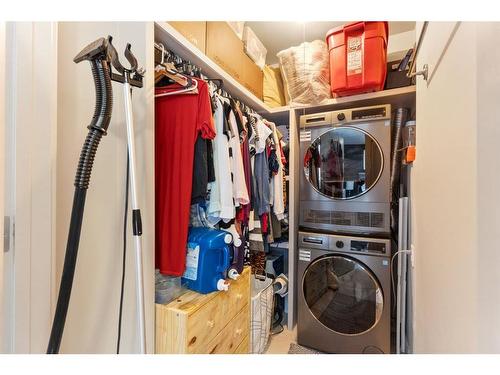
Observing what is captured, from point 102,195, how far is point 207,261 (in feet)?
1.74

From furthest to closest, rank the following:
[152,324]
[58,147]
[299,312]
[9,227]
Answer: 1. [299,312]
2. [152,324]
3. [58,147]
4. [9,227]

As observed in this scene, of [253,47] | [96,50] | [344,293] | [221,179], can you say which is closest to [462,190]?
[221,179]

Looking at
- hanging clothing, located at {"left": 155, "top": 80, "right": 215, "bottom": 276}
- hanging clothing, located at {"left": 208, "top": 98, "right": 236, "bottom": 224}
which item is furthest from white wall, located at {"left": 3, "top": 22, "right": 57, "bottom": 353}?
hanging clothing, located at {"left": 208, "top": 98, "right": 236, "bottom": 224}

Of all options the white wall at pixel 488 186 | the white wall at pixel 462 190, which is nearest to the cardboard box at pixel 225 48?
the white wall at pixel 462 190

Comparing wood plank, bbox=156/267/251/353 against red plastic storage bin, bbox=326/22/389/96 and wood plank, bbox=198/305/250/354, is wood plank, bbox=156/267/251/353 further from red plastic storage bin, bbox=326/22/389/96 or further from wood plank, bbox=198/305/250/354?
red plastic storage bin, bbox=326/22/389/96

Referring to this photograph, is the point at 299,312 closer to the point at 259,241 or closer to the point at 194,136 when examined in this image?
the point at 259,241

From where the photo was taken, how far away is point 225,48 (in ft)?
4.16

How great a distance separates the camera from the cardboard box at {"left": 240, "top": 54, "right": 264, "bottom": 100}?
4.93 ft

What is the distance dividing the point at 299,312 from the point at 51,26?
2.09 meters

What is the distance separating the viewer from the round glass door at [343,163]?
4.83 ft

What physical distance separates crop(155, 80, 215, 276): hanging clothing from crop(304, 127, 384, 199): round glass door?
1.01 m

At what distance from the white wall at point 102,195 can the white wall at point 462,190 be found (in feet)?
3.15

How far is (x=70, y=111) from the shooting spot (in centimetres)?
78
